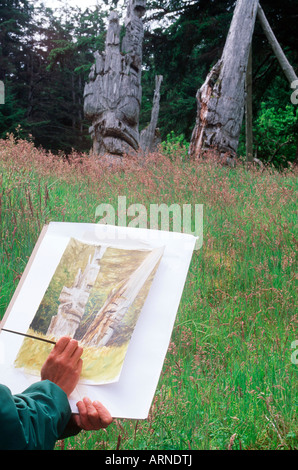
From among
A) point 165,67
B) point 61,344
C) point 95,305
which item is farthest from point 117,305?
point 165,67

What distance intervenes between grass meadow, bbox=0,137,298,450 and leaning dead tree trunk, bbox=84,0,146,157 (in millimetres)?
1654

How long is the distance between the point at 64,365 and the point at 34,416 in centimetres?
18

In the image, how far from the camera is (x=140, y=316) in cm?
126

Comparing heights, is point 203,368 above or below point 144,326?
below

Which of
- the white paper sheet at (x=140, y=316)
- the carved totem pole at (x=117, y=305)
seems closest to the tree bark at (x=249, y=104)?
the white paper sheet at (x=140, y=316)

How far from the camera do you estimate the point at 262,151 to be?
13102 mm

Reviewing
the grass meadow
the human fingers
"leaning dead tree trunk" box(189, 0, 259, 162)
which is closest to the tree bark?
"leaning dead tree trunk" box(189, 0, 259, 162)

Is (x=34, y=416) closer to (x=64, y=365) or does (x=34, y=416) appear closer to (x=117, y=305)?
(x=64, y=365)

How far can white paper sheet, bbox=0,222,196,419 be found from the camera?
1.12m

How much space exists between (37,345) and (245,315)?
149 cm

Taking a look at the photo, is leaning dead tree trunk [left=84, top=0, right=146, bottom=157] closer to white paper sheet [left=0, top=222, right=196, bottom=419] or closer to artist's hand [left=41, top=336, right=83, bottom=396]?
white paper sheet [left=0, top=222, right=196, bottom=419]

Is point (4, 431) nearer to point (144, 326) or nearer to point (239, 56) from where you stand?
point (144, 326)

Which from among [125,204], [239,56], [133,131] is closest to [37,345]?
[125,204]

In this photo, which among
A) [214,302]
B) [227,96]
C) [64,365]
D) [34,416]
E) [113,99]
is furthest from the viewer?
[227,96]
